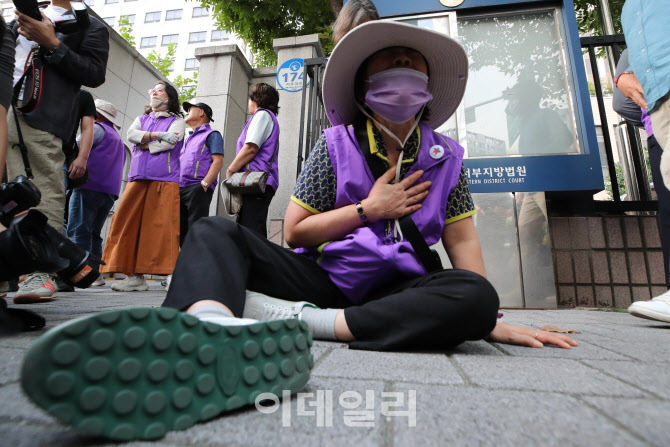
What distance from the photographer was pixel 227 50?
6.39 metres

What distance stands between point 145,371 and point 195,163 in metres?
3.60

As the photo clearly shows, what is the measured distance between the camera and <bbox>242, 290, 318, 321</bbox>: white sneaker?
50.4 inches

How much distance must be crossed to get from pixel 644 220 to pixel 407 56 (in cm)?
349

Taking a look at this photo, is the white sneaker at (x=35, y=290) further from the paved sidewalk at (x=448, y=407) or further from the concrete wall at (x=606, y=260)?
the concrete wall at (x=606, y=260)

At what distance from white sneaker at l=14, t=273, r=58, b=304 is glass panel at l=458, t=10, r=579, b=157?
3.70m

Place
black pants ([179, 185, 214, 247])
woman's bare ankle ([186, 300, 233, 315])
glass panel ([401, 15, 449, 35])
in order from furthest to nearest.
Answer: glass panel ([401, 15, 449, 35]), black pants ([179, 185, 214, 247]), woman's bare ankle ([186, 300, 233, 315])

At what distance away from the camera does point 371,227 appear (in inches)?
57.8

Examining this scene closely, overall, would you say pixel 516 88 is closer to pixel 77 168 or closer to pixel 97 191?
pixel 77 168

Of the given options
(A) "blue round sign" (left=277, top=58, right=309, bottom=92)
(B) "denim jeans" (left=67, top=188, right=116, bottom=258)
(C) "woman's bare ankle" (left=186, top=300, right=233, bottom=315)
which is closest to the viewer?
(C) "woman's bare ankle" (left=186, top=300, right=233, bottom=315)

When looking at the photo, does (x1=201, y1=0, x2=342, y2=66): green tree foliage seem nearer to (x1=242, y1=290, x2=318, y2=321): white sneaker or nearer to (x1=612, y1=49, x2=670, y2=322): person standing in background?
(x1=612, y1=49, x2=670, y2=322): person standing in background

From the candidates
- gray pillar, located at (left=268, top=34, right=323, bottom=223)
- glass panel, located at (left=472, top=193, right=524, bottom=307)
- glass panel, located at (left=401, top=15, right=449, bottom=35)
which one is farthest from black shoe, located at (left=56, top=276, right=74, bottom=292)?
glass panel, located at (left=401, top=15, right=449, bottom=35)

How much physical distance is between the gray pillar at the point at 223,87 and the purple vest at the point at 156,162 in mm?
2389

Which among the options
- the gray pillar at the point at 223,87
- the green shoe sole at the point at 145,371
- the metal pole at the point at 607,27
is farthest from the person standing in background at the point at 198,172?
the metal pole at the point at 607,27

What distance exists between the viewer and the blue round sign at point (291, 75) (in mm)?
5707
